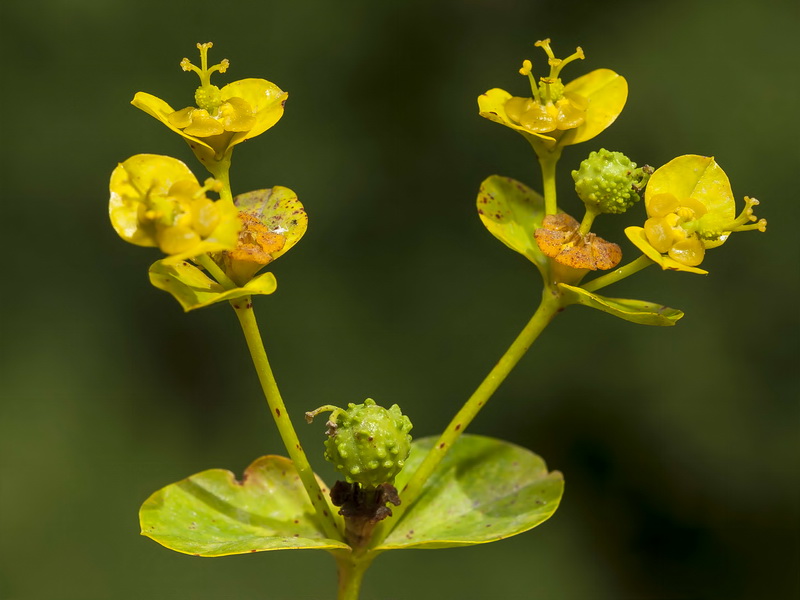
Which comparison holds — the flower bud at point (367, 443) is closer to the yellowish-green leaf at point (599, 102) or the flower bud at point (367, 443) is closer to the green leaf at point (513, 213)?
the green leaf at point (513, 213)

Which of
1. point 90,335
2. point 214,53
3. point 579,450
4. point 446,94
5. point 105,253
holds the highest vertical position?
point 214,53

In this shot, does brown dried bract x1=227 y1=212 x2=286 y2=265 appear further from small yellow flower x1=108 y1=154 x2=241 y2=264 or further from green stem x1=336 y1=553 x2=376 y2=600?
green stem x1=336 y1=553 x2=376 y2=600

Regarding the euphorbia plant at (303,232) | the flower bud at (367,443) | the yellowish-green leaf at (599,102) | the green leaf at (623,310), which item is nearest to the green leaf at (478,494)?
the euphorbia plant at (303,232)

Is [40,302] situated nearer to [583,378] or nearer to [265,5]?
[265,5]

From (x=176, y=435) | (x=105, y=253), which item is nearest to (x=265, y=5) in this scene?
(x=105, y=253)

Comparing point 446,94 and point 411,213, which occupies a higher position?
point 446,94

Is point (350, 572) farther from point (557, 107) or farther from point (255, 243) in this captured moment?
point (557, 107)
